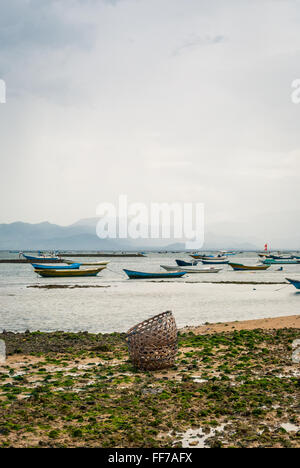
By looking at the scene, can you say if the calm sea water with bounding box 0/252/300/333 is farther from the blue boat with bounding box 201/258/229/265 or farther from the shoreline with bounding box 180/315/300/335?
the blue boat with bounding box 201/258/229/265

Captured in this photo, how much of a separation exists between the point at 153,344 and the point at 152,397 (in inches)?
93.8

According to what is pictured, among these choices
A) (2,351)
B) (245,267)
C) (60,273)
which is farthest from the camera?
(245,267)

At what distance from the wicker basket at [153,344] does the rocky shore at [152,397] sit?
0.31 m

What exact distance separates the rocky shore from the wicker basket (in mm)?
311

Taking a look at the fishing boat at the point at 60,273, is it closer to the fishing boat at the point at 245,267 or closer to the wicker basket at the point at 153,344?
the fishing boat at the point at 245,267

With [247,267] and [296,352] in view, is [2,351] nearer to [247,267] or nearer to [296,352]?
[296,352]

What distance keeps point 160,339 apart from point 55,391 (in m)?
3.13

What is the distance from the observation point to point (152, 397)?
9234 millimetres

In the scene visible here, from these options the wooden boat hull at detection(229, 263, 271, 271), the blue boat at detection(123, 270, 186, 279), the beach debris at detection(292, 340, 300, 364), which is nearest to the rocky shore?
the beach debris at detection(292, 340, 300, 364)

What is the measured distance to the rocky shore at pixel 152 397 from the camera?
279 inches

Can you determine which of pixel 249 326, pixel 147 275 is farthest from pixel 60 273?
pixel 249 326

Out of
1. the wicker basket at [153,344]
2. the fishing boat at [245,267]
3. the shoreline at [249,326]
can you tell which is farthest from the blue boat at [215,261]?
the wicker basket at [153,344]

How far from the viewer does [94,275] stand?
68500mm
